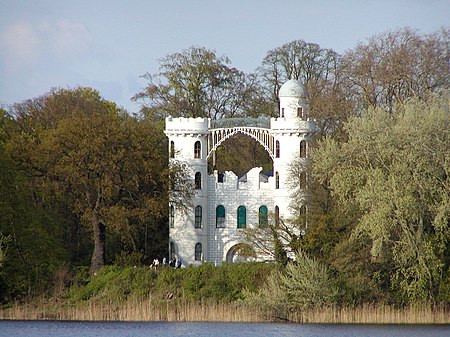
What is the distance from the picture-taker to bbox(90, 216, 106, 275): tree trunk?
6588 centimetres

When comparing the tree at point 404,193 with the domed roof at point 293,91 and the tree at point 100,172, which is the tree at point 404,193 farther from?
the domed roof at point 293,91

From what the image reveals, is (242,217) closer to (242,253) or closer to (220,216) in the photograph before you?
(220,216)

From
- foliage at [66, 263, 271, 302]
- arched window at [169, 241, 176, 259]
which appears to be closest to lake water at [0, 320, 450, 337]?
foliage at [66, 263, 271, 302]

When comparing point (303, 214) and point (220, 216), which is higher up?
point (220, 216)

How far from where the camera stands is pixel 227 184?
7425 centimetres

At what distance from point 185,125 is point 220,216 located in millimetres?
5069

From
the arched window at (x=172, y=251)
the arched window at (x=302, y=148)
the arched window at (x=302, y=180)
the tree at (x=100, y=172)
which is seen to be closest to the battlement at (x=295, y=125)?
the arched window at (x=302, y=148)

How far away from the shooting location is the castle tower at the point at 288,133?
72.2 m

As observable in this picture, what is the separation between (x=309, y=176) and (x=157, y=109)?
2273cm

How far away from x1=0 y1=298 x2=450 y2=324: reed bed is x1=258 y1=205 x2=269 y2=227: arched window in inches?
324

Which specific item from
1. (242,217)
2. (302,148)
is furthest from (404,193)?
(242,217)

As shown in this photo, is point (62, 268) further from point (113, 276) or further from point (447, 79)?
point (447, 79)

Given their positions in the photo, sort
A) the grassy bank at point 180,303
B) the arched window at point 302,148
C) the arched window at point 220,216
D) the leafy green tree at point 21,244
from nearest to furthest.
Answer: the grassy bank at point 180,303, the leafy green tree at point 21,244, the arched window at point 302,148, the arched window at point 220,216

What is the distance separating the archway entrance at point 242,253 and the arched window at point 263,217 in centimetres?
Result: 125
